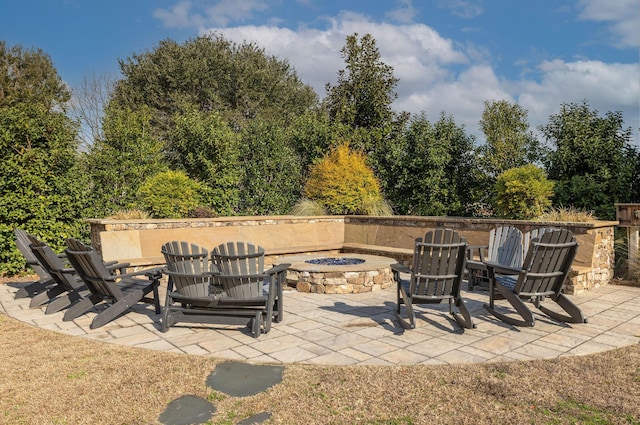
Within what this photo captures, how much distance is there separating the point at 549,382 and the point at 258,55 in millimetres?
24823

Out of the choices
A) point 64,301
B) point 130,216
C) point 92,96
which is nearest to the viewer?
point 64,301

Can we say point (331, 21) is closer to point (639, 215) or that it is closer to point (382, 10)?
point (382, 10)

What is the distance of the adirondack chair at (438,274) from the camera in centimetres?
507

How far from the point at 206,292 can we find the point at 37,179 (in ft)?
19.3

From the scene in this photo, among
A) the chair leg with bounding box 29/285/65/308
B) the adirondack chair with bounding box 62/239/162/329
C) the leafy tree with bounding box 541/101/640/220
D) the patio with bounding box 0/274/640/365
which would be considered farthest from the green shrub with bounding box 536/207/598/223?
the chair leg with bounding box 29/285/65/308

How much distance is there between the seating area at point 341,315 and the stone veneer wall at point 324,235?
1871mm

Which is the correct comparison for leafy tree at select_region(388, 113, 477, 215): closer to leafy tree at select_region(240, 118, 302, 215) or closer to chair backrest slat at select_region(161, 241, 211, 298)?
leafy tree at select_region(240, 118, 302, 215)

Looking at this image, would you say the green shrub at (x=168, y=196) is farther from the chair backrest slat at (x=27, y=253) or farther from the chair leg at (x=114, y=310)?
the chair leg at (x=114, y=310)

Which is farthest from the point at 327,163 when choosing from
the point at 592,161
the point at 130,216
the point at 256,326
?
the point at 256,326

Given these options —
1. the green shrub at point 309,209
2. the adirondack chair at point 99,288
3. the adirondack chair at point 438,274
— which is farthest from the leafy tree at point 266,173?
the adirondack chair at point 438,274

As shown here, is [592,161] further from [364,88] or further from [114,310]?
[114,310]

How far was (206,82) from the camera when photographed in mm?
23625

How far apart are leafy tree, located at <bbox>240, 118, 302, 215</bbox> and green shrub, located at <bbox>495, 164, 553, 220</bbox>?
6131 millimetres

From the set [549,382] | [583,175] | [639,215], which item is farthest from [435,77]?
[549,382]
